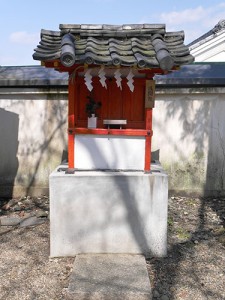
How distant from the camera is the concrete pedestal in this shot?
4.50 m

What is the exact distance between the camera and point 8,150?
7426mm

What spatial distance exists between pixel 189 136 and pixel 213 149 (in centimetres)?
66

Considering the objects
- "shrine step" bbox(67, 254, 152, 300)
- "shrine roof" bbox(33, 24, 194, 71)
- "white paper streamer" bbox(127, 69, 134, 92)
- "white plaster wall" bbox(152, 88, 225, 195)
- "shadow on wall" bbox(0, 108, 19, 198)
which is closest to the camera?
"shrine step" bbox(67, 254, 152, 300)

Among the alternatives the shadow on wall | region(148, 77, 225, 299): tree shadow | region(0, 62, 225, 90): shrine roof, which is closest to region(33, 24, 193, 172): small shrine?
region(0, 62, 225, 90): shrine roof

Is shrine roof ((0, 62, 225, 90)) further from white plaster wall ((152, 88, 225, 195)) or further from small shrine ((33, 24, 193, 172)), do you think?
small shrine ((33, 24, 193, 172))

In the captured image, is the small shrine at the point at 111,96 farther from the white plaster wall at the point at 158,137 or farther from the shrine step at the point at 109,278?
the white plaster wall at the point at 158,137

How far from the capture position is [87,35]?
14.7ft

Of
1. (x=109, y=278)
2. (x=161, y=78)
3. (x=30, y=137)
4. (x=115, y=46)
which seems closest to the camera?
(x=109, y=278)

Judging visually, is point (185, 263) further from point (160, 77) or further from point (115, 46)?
point (160, 77)

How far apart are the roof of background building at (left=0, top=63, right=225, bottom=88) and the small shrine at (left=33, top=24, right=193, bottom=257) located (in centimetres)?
246

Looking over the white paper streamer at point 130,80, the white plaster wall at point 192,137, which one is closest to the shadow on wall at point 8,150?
the white plaster wall at point 192,137

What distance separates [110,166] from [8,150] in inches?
147

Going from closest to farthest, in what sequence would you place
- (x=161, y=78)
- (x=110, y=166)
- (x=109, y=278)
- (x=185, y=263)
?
(x=109, y=278), (x=185, y=263), (x=110, y=166), (x=161, y=78)

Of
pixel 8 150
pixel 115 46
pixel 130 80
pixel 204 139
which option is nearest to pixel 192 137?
pixel 204 139
